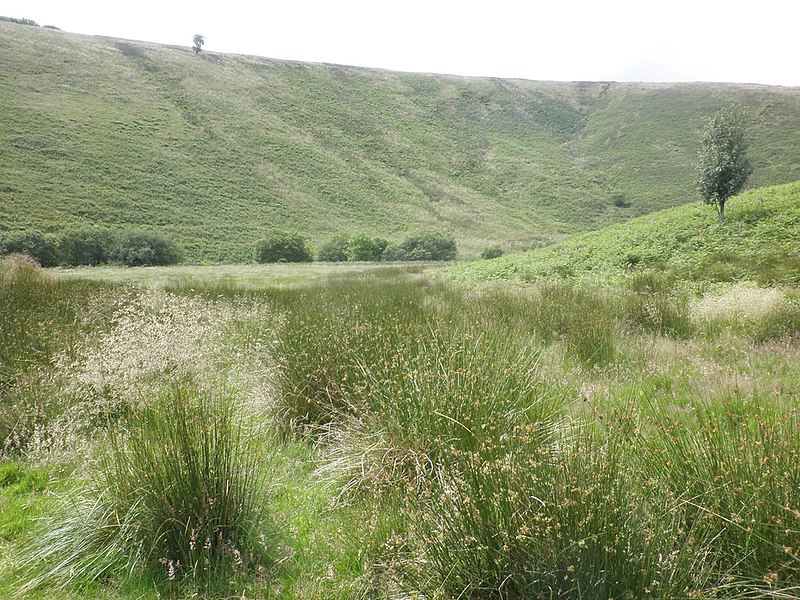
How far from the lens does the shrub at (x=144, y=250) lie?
3259cm

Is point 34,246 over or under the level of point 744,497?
under

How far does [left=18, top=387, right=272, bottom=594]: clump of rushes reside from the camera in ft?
7.90

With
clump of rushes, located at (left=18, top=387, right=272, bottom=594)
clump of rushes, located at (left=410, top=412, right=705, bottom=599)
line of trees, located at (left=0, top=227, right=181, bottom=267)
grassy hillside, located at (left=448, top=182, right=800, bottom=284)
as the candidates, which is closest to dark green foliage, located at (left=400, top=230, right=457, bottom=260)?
line of trees, located at (left=0, top=227, right=181, bottom=267)

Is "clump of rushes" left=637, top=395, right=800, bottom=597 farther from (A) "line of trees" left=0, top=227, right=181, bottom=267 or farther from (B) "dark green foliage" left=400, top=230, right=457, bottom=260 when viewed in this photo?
(B) "dark green foliage" left=400, top=230, right=457, bottom=260

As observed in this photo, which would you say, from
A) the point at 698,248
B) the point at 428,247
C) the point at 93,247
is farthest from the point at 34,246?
the point at 698,248

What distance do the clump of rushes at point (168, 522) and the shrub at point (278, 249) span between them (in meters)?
36.7

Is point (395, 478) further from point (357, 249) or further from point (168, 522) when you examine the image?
point (357, 249)

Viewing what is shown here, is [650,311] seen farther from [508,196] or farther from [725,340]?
[508,196]

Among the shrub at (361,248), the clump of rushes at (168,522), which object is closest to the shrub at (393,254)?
the shrub at (361,248)

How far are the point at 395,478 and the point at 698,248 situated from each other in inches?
554

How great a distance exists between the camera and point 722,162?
565 inches

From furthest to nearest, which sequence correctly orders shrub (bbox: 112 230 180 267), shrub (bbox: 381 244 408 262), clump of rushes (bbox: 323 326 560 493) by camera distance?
shrub (bbox: 381 244 408 262) < shrub (bbox: 112 230 180 267) < clump of rushes (bbox: 323 326 560 493)

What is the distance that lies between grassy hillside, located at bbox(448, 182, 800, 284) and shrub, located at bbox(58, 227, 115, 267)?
28.2 meters

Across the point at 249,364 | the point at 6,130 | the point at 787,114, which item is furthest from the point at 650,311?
the point at 787,114
